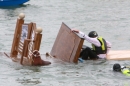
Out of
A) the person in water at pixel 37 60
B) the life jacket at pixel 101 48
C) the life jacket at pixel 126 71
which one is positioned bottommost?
the life jacket at pixel 126 71

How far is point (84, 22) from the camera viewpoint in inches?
975

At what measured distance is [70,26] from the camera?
936 inches

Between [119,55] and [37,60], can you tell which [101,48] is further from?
[37,60]

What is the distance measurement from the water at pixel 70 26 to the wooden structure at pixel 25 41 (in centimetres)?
39

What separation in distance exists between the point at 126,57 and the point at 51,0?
732 inches

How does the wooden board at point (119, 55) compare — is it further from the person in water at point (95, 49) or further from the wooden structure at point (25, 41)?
the wooden structure at point (25, 41)

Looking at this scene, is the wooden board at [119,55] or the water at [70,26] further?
the wooden board at [119,55]

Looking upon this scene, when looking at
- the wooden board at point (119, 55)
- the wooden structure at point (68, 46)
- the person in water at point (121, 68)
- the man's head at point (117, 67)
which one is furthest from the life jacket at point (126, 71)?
the wooden board at point (119, 55)

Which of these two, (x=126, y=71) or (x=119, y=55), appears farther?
(x=119, y=55)

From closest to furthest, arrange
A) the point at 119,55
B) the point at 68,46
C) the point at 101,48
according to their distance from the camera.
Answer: the point at 68,46
the point at 101,48
the point at 119,55

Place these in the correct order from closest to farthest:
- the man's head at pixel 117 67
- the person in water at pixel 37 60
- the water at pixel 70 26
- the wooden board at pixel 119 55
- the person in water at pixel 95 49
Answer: the water at pixel 70 26 → the man's head at pixel 117 67 → the person in water at pixel 37 60 → the person in water at pixel 95 49 → the wooden board at pixel 119 55

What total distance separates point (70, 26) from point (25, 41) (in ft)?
35.7

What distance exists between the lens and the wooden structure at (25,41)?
1272 centimetres

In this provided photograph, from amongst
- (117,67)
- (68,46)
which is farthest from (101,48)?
(117,67)
